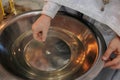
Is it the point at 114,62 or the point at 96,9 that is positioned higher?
the point at 96,9

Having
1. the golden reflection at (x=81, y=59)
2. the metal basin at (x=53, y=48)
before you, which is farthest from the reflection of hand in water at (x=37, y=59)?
the golden reflection at (x=81, y=59)

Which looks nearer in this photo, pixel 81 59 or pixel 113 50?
pixel 113 50

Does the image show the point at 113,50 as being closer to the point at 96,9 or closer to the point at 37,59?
the point at 96,9

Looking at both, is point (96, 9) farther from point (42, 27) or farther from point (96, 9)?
point (42, 27)

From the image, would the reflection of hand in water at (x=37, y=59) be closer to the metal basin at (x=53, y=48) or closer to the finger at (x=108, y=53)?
the metal basin at (x=53, y=48)

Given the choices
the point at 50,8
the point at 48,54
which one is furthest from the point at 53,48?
the point at 50,8

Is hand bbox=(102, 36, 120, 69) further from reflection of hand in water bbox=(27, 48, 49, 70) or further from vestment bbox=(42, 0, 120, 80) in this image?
reflection of hand in water bbox=(27, 48, 49, 70)

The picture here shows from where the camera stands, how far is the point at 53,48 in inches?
31.2

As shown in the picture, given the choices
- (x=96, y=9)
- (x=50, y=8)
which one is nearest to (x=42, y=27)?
(x=50, y=8)

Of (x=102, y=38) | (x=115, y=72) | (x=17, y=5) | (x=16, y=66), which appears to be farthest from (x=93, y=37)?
(x=17, y=5)

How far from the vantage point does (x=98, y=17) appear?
0.71 m

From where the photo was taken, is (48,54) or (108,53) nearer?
(108,53)

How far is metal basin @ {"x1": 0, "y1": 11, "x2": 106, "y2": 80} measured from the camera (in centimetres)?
74

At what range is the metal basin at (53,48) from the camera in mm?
741
